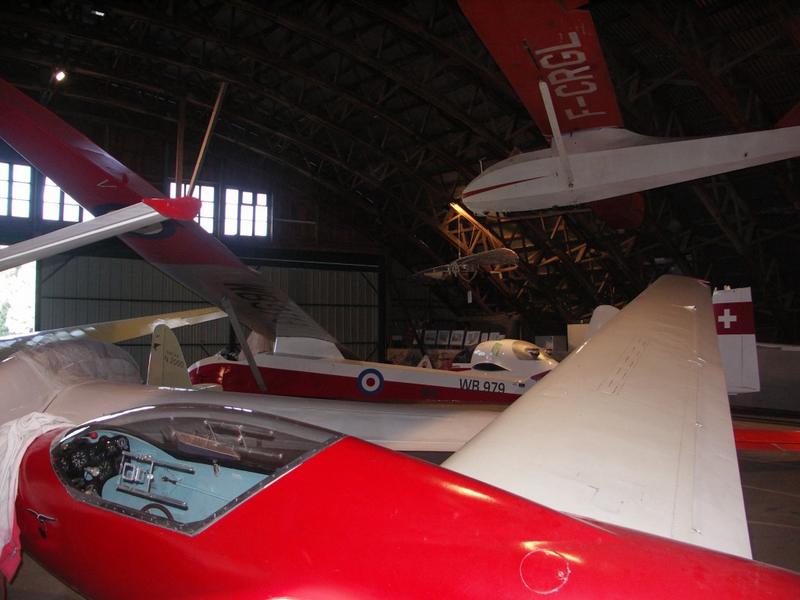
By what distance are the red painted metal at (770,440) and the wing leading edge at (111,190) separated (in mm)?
3916

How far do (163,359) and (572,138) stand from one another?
217 inches

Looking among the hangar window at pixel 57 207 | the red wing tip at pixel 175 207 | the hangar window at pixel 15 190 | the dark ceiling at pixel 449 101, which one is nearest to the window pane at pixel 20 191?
the hangar window at pixel 15 190

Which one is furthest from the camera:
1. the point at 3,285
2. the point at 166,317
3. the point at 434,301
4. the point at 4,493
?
the point at 434,301

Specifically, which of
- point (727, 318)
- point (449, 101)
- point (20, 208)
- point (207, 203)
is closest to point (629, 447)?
point (727, 318)

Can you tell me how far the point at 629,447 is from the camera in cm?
196

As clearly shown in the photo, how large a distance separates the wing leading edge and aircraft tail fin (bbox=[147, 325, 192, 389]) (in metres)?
1.02

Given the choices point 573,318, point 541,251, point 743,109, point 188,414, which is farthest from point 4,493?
point 573,318

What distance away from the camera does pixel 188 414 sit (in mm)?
2203

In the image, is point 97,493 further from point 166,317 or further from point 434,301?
point 434,301

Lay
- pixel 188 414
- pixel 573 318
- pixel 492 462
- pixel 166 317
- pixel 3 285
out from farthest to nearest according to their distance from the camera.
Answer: pixel 573 318 → pixel 3 285 → pixel 166 317 → pixel 188 414 → pixel 492 462

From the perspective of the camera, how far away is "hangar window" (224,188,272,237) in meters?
19.4

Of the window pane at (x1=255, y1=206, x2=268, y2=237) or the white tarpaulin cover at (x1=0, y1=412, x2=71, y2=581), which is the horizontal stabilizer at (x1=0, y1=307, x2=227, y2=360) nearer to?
the white tarpaulin cover at (x1=0, y1=412, x2=71, y2=581)

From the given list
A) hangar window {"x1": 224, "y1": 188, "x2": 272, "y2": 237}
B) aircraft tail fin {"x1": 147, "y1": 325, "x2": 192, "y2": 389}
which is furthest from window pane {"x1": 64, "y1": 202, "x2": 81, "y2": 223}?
aircraft tail fin {"x1": 147, "y1": 325, "x2": 192, "y2": 389}

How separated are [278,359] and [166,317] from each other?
1.54 m
